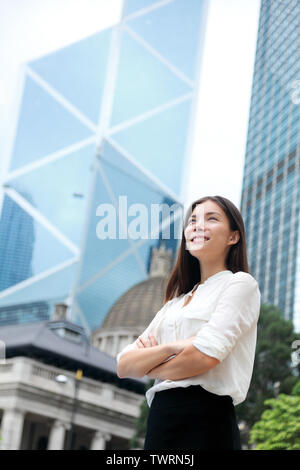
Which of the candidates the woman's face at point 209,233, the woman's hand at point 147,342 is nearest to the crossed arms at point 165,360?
the woman's hand at point 147,342

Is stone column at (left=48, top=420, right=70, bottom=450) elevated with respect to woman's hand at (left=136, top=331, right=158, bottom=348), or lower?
elevated

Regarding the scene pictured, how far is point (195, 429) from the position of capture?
2.32 metres

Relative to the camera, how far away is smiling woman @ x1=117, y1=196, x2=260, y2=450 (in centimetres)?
234

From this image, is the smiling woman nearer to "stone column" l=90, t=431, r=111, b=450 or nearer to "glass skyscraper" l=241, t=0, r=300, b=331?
"stone column" l=90, t=431, r=111, b=450

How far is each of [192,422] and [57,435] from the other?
34076 mm

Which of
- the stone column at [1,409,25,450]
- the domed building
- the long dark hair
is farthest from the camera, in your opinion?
the domed building

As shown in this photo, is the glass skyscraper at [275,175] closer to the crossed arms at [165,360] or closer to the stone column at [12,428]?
the stone column at [12,428]

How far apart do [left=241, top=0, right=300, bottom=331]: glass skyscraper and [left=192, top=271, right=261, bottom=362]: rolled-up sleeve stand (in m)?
41.7

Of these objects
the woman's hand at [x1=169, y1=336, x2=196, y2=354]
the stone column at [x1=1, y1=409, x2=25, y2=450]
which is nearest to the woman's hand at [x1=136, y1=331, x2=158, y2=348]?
the woman's hand at [x1=169, y1=336, x2=196, y2=354]

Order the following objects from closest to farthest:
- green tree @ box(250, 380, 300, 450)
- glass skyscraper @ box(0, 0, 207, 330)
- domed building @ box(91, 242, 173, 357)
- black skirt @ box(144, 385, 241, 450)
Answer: black skirt @ box(144, 385, 241, 450) < green tree @ box(250, 380, 300, 450) < domed building @ box(91, 242, 173, 357) < glass skyscraper @ box(0, 0, 207, 330)

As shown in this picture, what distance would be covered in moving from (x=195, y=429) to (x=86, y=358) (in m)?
40.0

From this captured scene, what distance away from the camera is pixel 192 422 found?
2332mm

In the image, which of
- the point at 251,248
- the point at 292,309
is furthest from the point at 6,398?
the point at 251,248

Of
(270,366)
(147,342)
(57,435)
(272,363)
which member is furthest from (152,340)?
(57,435)
